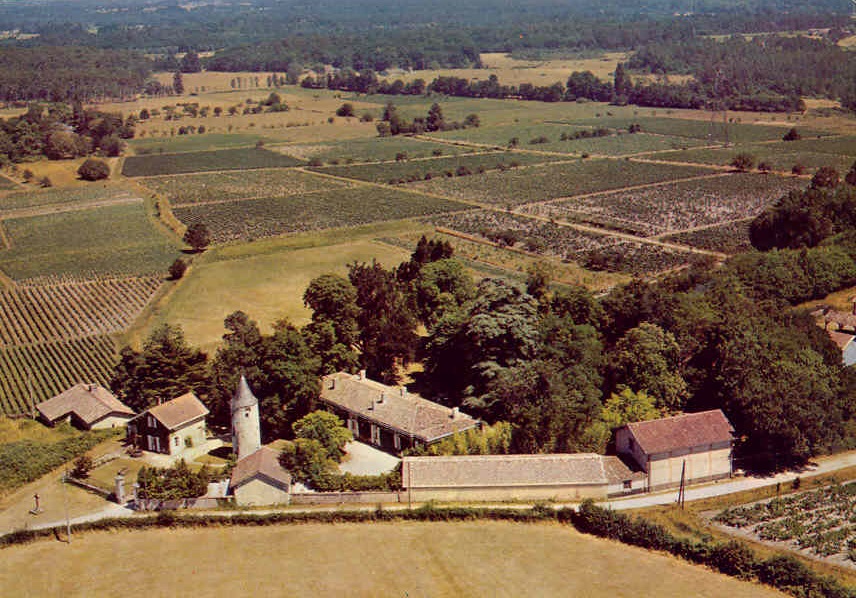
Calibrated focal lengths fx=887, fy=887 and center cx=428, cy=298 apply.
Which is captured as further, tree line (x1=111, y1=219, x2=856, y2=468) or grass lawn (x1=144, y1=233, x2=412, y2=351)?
grass lawn (x1=144, y1=233, x2=412, y2=351)

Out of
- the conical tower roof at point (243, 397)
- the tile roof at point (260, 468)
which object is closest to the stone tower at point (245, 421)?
the conical tower roof at point (243, 397)

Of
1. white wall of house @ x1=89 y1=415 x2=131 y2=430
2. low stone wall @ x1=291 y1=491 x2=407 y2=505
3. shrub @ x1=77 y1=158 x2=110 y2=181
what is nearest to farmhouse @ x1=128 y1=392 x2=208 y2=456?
white wall of house @ x1=89 y1=415 x2=131 y2=430

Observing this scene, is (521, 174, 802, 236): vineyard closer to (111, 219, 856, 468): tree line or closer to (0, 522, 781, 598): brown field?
(111, 219, 856, 468): tree line

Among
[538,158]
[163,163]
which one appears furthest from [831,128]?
[163,163]

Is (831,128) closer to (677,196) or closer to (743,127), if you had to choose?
(743,127)

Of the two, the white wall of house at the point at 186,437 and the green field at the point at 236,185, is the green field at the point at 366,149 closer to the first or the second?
the green field at the point at 236,185
